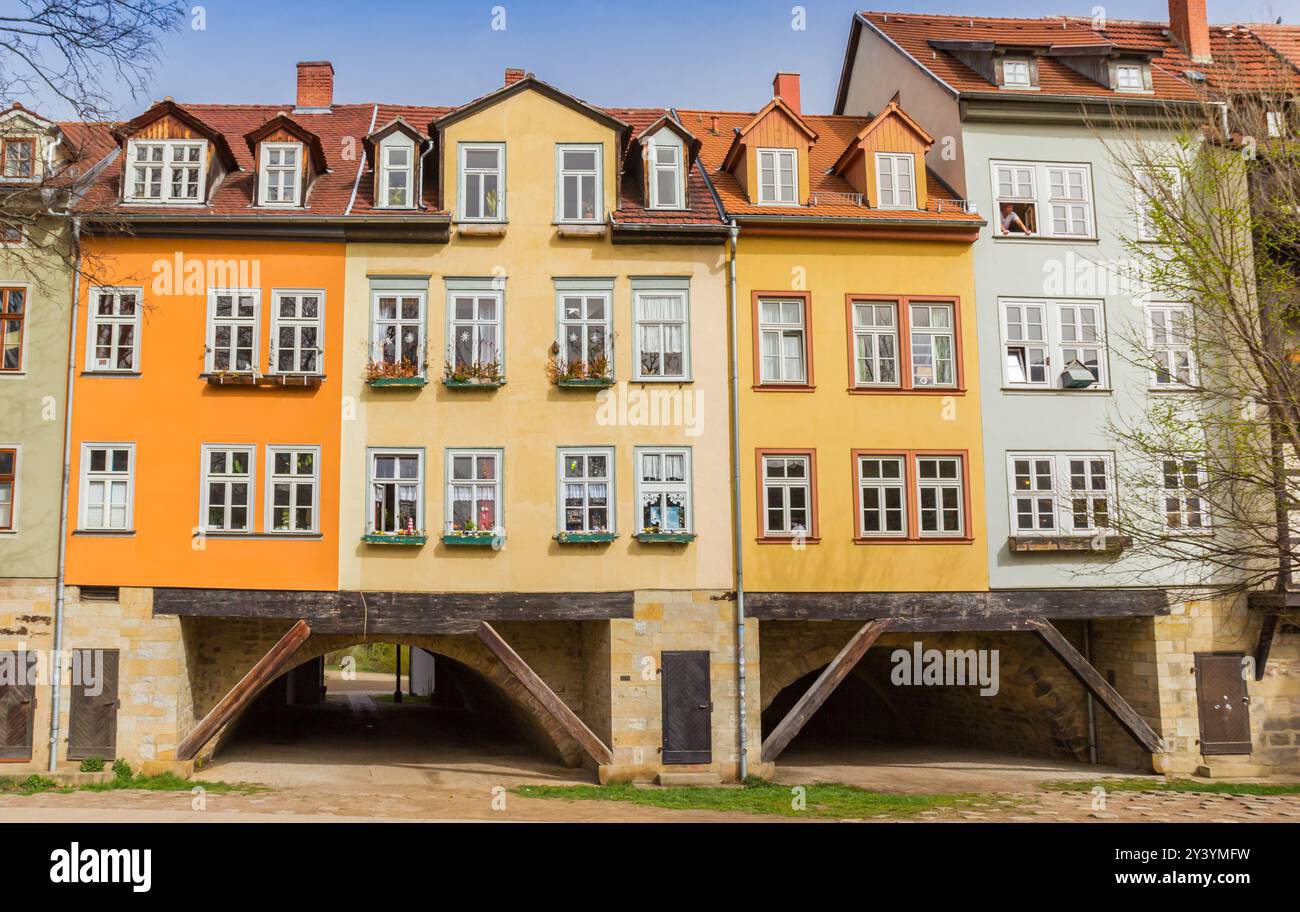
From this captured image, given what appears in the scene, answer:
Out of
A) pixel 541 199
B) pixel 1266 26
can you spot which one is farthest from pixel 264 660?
pixel 1266 26

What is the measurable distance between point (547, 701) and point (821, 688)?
4.75 m

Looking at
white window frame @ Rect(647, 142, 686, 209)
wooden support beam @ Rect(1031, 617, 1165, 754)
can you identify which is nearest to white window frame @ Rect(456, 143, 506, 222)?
white window frame @ Rect(647, 142, 686, 209)

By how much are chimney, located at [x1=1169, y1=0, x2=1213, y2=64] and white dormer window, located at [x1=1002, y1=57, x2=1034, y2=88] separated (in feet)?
14.7

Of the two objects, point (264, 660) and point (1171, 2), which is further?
point (1171, 2)

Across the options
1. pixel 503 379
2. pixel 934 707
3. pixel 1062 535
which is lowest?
pixel 934 707

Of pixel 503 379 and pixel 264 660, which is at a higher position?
pixel 503 379

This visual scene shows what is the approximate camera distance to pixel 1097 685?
776 inches

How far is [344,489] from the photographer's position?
61.9 feet

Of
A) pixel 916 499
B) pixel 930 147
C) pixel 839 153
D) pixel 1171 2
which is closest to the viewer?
pixel 916 499

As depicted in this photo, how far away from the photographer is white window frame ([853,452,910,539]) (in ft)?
63.7

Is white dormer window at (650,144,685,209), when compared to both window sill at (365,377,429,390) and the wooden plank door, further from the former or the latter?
the wooden plank door

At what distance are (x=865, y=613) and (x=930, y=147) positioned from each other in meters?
Answer: 9.17

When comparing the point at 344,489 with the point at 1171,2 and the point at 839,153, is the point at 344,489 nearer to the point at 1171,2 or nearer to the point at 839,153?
the point at 839,153

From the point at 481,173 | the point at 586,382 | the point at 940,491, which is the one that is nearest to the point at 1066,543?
the point at 940,491
